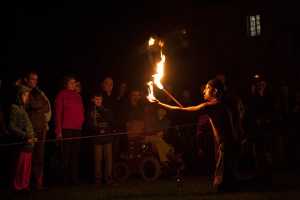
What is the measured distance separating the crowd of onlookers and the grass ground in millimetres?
470

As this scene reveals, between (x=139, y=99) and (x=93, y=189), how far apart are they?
3162mm

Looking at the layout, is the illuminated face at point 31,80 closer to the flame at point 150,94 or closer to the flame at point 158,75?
the flame at point 158,75

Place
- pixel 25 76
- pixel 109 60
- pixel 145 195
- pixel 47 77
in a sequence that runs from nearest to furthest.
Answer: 1. pixel 145 195
2. pixel 25 76
3. pixel 47 77
4. pixel 109 60

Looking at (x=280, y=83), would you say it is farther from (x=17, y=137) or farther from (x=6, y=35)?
(x=17, y=137)

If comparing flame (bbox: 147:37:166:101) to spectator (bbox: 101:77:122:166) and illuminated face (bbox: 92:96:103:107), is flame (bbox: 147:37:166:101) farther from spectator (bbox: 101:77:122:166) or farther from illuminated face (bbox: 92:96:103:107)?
spectator (bbox: 101:77:122:166)

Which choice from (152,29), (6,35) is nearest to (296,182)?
(6,35)

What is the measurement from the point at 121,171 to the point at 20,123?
3248mm

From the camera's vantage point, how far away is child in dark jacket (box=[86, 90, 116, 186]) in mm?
10008

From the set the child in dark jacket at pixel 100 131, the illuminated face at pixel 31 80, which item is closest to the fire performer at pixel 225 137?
the child in dark jacket at pixel 100 131

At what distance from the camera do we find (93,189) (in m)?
9.16

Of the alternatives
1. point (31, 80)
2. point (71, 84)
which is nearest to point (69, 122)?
point (71, 84)

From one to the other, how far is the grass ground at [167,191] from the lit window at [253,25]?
16.7 meters

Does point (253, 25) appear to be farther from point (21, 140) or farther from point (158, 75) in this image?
point (21, 140)

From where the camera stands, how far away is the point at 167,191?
837cm
